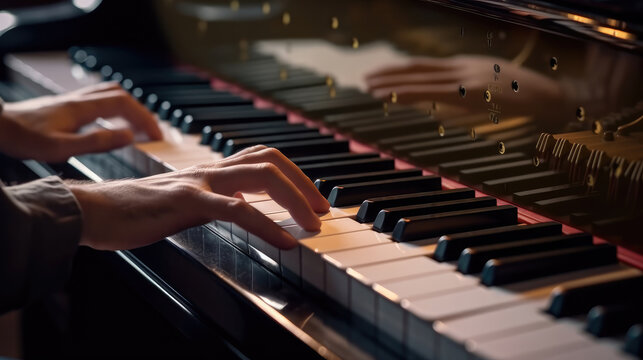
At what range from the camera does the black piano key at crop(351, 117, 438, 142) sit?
1378 mm

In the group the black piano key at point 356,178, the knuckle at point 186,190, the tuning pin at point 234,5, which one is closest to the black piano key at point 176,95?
the tuning pin at point 234,5

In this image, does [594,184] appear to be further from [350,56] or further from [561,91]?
[350,56]

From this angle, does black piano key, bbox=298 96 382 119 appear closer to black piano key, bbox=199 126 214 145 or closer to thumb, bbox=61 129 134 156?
black piano key, bbox=199 126 214 145

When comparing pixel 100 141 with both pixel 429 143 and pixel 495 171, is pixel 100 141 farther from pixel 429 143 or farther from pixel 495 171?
pixel 495 171

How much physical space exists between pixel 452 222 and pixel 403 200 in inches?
4.3

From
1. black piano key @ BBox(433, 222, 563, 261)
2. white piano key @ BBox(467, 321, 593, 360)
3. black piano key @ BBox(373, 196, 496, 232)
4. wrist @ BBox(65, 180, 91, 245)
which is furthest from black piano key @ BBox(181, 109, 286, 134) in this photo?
white piano key @ BBox(467, 321, 593, 360)

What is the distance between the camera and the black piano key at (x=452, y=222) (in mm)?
1057

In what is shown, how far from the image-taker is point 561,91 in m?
1.08

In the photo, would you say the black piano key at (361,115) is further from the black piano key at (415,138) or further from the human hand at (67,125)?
the human hand at (67,125)

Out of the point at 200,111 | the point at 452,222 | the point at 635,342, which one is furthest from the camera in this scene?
the point at 200,111

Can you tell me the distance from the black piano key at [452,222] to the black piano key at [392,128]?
0.28 meters

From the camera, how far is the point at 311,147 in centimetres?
150

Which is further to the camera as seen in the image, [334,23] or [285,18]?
[285,18]

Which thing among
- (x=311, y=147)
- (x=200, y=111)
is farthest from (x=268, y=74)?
(x=311, y=147)
